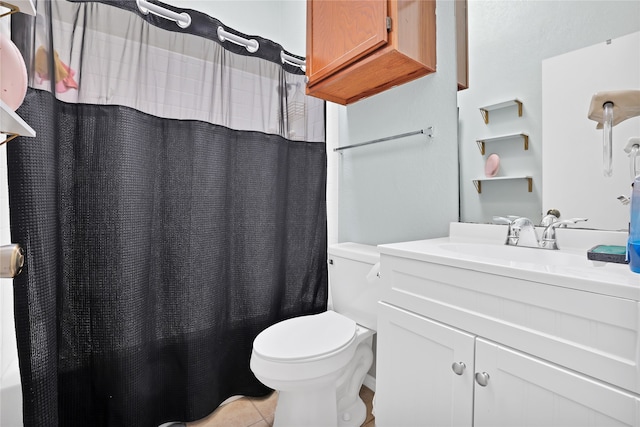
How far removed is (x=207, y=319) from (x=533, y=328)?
1.26 meters

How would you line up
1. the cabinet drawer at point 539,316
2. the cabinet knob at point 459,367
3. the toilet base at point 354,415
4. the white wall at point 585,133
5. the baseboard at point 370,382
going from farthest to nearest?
the baseboard at point 370,382
the toilet base at point 354,415
the white wall at point 585,133
the cabinet knob at point 459,367
the cabinet drawer at point 539,316

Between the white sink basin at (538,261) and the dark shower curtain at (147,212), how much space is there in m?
0.82

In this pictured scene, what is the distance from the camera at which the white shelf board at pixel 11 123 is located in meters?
0.62

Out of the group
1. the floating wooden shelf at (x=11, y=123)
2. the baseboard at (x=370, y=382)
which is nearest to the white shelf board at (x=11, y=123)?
the floating wooden shelf at (x=11, y=123)

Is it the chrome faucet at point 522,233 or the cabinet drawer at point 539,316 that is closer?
the cabinet drawer at point 539,316

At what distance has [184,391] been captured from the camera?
4.50 ft

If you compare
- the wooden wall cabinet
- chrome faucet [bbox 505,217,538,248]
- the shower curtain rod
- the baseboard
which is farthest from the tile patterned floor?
the shower curtain rod

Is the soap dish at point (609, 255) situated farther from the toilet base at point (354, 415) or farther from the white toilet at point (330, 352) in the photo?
the toilet base at point (354, 415)

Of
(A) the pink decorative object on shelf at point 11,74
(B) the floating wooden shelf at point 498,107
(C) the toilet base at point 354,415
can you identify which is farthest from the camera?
(C) the toilet base at point 354,415

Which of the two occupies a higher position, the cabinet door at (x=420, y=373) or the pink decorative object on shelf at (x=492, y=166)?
the pink decorative object on shelf at (x=492, y=166)

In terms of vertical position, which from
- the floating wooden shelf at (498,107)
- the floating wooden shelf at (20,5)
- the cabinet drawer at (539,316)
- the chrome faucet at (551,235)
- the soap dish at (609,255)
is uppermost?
the floating wooden shelf at (20,5)

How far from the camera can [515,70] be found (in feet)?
3.82

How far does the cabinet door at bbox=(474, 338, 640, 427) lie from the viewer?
0.60 metres

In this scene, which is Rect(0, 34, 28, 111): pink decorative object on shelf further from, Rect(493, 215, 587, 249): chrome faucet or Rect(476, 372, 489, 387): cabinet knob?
Rect(493, 215, 587, 249): chrome faucet
